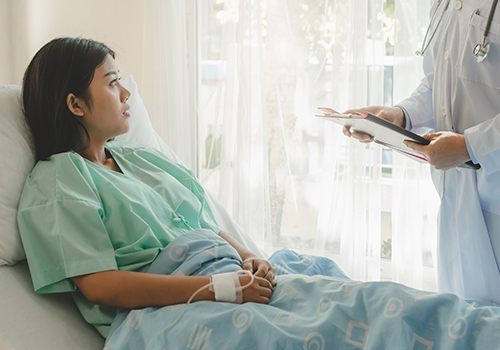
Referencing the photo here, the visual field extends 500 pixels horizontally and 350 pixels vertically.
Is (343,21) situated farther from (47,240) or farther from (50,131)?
(47,240)

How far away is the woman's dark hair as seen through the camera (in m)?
1.12

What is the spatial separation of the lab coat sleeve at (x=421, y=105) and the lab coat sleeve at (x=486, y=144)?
347 mm

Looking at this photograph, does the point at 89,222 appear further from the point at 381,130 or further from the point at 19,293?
the point at 381,130

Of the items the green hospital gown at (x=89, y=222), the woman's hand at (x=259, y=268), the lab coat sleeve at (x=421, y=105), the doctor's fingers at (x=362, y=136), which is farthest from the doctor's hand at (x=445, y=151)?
the green hospital gown at (x=89, y=222)

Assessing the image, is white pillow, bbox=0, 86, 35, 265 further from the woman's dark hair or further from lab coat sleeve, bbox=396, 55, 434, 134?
lab coat sleeve, bbox=396, 55, 434, 134

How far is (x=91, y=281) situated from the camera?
0.90m

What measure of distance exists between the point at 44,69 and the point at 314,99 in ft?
4.47

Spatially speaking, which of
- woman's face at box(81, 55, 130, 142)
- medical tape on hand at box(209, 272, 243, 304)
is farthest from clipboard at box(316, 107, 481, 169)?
woman's face at box(81, 55, 130, 142)

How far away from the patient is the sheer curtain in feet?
3.09

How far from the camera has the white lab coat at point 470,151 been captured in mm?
1036

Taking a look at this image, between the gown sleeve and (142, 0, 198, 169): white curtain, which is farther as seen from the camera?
(142, 0, 198, 169): white curtain

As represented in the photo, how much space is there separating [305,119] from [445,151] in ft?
3.97

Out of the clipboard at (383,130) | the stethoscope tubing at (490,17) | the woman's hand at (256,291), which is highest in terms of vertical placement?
the stethoscope tubing at (490,17)

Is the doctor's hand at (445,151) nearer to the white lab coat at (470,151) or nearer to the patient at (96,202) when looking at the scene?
the white lab coat at (470,151)
